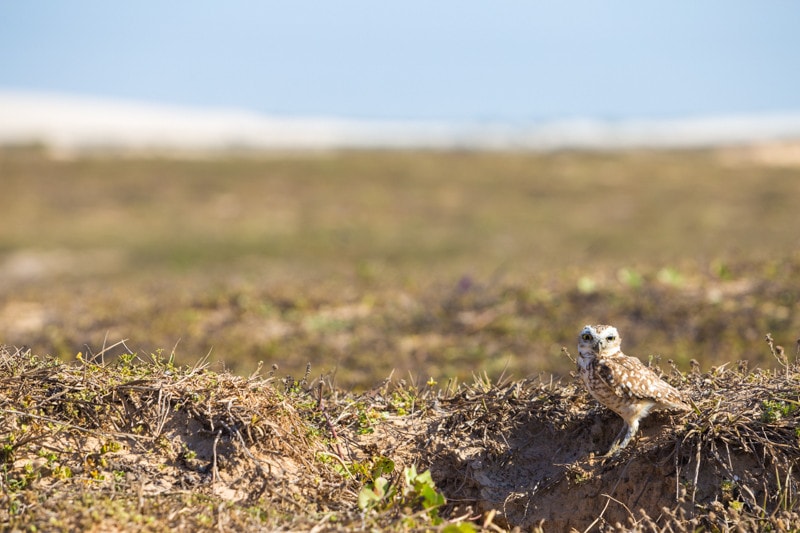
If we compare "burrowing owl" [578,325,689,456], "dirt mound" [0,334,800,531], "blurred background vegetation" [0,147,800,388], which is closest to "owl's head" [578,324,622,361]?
"burrowing owl" [578,325,689,456]

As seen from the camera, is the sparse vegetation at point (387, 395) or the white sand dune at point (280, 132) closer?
the sparse vegetation at point (387, 395)

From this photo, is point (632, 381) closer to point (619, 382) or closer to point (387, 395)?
point (619, 382)

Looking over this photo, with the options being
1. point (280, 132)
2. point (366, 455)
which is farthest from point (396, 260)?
point (280, 132)

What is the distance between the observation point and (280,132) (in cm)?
14562

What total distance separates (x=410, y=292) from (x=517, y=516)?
25.8ft

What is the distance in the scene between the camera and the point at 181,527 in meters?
3.70

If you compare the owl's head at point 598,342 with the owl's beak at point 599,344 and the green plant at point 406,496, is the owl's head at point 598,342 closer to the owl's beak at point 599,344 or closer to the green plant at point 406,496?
the owl's beak at point 599,344

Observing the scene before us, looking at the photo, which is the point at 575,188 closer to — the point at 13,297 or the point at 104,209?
the point at 104,209

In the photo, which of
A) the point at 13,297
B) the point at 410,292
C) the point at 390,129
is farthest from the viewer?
the point at 390,129

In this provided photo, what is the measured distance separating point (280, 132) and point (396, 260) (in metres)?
124

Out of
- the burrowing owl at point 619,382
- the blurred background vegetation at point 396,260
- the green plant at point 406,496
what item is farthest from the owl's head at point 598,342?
the blurred background vegetation at point 396,260

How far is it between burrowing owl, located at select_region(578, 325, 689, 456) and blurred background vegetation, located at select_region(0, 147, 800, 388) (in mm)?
1225

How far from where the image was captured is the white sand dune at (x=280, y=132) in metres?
111

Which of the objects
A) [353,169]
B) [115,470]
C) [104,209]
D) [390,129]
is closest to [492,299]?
[115,470]
